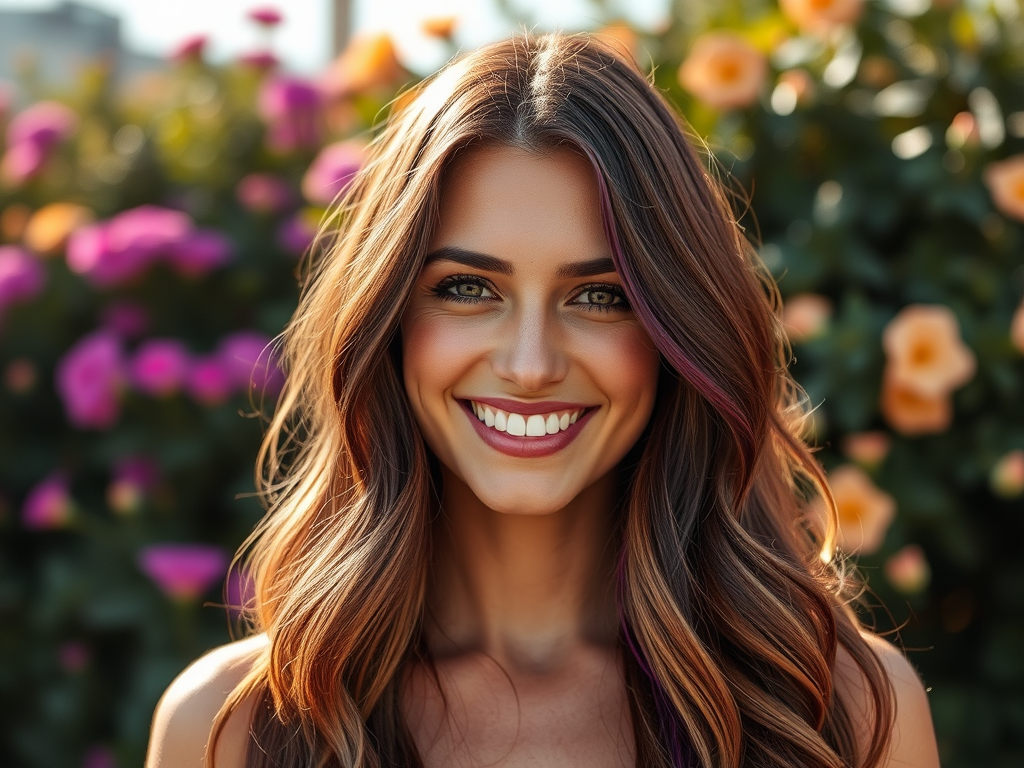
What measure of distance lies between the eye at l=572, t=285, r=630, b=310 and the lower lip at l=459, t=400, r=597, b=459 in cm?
16

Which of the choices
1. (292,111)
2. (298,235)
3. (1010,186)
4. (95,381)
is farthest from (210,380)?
(1010,186)

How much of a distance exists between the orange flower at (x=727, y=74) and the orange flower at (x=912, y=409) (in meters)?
0.77

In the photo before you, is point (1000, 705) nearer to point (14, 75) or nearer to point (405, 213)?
point (405, 213)

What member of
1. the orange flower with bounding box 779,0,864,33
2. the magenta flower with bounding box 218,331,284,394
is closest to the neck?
the magenta flower with bounding box 218,331,284,394

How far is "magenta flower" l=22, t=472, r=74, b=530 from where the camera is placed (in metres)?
2.90

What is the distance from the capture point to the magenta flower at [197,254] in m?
3.02

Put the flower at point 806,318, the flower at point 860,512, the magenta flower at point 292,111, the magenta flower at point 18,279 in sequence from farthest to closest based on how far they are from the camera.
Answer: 1. the magenta flower at point 292,111
2. the magenta flower at point 18,279
3. the flower at point 806,318
4. the flower at point 860,512

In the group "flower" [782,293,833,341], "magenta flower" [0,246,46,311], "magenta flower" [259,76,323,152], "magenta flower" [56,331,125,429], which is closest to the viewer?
"flower" [782,293,833,341]

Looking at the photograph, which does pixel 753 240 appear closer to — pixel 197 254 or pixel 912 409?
pixel 912 409

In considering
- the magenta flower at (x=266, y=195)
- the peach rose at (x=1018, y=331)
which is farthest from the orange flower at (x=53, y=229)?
the peach rose at (x=1018, y=331)

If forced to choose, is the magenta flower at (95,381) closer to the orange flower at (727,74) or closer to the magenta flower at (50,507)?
the magenta flower at (50,507)

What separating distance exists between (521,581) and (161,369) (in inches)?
53.2

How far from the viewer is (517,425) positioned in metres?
1.65

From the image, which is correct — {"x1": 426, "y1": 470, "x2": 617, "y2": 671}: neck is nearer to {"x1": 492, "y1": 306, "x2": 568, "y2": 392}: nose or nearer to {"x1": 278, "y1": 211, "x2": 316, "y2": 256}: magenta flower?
{"x1": 492, "y1": 306, "x2": 568, "y2": 392}: nose
